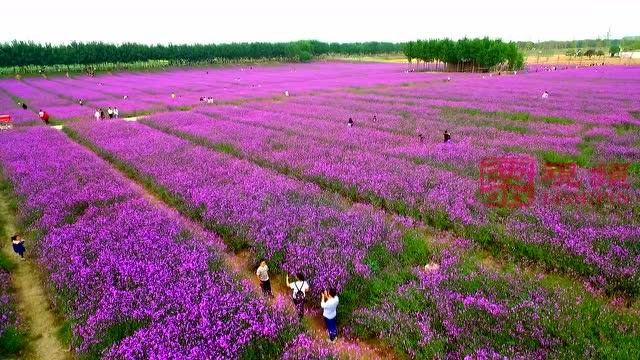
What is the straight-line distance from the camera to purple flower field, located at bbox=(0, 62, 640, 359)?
5555mm

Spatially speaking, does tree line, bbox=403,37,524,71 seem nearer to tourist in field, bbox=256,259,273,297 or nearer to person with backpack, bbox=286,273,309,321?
tourist in field, bbox=256,259,273,297

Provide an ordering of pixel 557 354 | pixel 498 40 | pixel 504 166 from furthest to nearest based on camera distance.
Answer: pixel 498 40 < pixel 504 166 < pixel 557 354

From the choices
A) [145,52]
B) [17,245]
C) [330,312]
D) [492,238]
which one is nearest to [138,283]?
[330,312]

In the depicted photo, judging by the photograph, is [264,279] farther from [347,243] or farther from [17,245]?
[17,245]

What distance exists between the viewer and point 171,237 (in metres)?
8.73

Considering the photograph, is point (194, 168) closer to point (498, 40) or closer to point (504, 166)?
point (504, 166)

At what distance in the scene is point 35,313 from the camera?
727 cm

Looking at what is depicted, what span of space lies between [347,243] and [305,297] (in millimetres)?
1700

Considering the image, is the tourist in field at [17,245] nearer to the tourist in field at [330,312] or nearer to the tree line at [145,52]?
the tourist in field at [330,312]

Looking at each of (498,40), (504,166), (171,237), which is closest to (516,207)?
(504,166)

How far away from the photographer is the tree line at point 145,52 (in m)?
87.1

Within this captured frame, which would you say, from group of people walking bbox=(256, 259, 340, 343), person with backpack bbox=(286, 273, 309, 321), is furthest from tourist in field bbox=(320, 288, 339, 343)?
person with backpack bbox=(286, 273, 309, 321)

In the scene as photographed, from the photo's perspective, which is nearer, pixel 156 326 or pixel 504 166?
pixel 156 326

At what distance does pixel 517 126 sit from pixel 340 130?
8.65m
